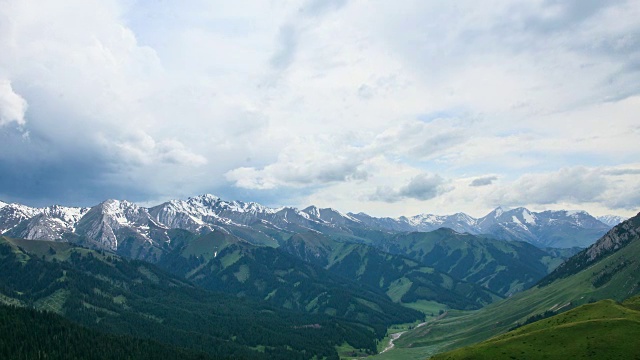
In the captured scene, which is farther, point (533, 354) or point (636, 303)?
point (636, 303)

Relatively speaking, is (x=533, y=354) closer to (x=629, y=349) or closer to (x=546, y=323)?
(x=629, y=349)

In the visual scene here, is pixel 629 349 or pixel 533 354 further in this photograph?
pixel 533 354

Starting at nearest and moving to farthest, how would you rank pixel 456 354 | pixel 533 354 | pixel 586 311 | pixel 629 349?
pixel 629 349 → pixel 533 354 → pixel 456 354 → pixel 586 311

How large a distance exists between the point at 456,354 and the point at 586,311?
59289 mm

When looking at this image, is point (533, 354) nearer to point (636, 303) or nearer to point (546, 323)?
point (546, 323)

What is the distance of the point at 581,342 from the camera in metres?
150

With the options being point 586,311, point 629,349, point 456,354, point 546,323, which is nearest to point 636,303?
point 586,311

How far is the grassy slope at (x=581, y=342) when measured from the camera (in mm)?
142125

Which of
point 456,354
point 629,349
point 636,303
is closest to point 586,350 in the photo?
point 629,349

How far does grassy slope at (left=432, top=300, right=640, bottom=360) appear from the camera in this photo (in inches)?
5595

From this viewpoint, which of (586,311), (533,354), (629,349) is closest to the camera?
(629,349)

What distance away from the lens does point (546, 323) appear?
189250mm

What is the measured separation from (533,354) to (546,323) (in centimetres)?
4409

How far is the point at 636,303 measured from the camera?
189500 millimetres
